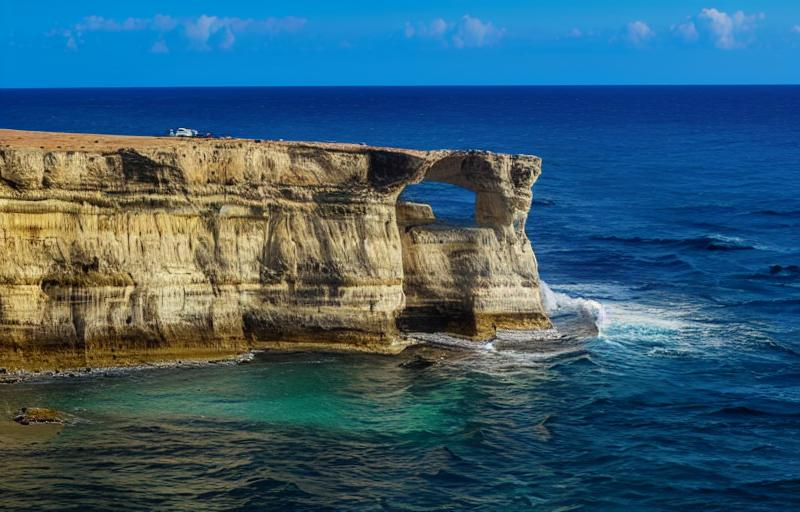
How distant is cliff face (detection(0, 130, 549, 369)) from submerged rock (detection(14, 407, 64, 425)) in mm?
4300

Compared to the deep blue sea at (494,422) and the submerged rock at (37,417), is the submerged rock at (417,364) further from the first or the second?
the submerged rock at (37,417)

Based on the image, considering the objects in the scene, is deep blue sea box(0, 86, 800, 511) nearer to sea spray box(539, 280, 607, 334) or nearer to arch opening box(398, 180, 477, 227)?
sea spray box(539, 280, 607, 334)

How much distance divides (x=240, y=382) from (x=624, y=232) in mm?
36243

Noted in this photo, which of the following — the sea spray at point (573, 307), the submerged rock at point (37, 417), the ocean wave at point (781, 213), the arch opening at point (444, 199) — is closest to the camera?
the submerged rock at point (37, 417)

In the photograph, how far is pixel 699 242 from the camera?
61719 mm

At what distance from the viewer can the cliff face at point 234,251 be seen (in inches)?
1380

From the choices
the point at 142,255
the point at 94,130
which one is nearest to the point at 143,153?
the point at 142,255

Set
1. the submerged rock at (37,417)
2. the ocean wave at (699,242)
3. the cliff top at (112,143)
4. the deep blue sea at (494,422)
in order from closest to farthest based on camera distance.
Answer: the deep blue sea at (494,422), the submerged rock at (37,417), the cliff top at (112,143), the ocean wave at (699,242)

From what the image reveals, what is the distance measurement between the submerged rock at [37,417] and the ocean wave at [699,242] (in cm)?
3908

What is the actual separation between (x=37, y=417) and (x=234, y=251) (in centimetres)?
954

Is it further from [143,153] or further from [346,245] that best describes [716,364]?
[143,153]

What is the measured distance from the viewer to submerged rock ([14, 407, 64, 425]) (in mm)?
30625

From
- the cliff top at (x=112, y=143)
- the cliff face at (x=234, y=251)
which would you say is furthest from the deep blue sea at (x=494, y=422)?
the cliff top at (x=112, y=143)

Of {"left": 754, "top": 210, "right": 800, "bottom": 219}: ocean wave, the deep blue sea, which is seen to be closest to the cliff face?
the deep blue sea
